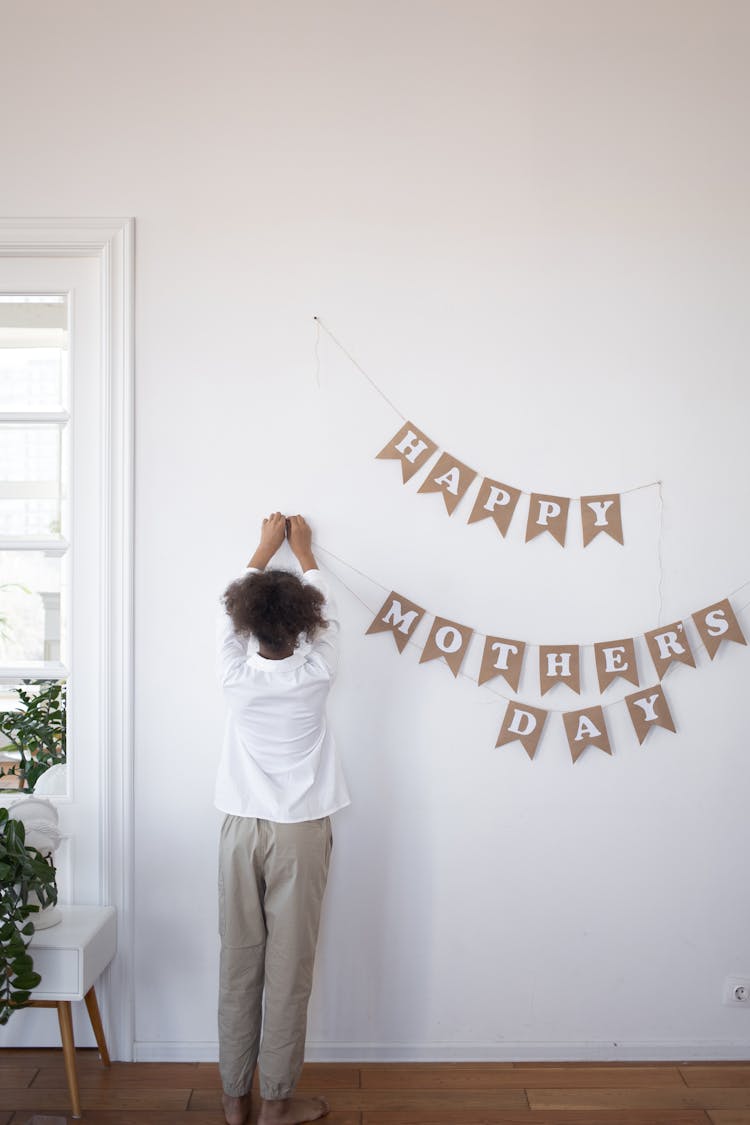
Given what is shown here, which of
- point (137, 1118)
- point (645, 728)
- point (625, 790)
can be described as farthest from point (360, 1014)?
point (645, 728)

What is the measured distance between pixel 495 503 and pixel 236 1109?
1602 millimetres

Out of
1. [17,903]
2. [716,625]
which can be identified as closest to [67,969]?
[17,903]

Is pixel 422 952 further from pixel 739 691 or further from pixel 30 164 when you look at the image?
pixel 30 164

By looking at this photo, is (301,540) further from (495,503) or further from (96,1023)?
(96,1023)

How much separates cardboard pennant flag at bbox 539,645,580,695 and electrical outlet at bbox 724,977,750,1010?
907 millimetres

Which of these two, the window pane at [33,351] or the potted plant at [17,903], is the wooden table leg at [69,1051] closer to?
the potted plant at [17,903]

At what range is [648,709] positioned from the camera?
236 centimetres

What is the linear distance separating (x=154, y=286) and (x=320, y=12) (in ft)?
2.74

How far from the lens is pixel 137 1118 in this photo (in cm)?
211

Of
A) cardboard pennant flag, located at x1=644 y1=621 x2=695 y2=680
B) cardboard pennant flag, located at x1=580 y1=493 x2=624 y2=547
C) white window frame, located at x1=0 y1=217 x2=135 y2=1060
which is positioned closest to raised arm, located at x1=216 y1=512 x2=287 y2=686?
white window frame, located at x1=0 y1=217 x2=135 y2=1060

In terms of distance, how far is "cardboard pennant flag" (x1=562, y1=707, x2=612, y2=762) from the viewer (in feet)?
7.73

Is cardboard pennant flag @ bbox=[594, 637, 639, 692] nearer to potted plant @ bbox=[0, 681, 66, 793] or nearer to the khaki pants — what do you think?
the khaki pants

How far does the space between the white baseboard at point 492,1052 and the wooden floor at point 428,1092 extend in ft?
0.06

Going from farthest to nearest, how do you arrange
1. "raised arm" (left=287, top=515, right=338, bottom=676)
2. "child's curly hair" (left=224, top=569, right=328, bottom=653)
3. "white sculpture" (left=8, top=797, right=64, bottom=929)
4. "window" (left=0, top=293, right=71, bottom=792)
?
"window" (left=0, top=293, right=71, bottom=792) < "white sculpture" (left=8, top=797, right=64, bottom=929) < "raised arm" (left=287, top=515, right=338, bottom=676) < "child's curly hair" (left=224, top=569, right=328, bottom=653)
